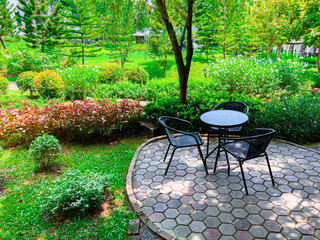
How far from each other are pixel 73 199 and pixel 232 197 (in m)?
2.00

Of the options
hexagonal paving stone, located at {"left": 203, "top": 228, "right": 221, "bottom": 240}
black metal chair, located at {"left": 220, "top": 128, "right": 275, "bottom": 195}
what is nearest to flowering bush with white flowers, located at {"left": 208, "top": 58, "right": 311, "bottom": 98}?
black metal chair, located at {"left": 220, "top": 128, "right": 275, "bottom": 195}

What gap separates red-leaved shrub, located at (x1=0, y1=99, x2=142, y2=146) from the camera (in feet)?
15.7

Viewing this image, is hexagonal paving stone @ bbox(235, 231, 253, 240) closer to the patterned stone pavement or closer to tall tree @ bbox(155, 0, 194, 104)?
the patterned stone pavement

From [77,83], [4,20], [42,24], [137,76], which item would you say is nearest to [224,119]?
[77,83]

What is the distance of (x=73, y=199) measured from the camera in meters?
2.86

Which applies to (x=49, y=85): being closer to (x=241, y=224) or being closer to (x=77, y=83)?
(x=77, y=83)

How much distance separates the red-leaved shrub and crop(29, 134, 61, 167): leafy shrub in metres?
0.95

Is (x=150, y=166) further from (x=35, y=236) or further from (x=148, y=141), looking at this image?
(x=35, y=236)

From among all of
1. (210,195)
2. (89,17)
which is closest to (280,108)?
(210,195)

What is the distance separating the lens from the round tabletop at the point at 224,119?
339 centimetres

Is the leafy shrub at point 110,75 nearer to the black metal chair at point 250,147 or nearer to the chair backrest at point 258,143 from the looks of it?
the black metal chair at point 250,147

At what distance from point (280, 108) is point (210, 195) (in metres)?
2.89

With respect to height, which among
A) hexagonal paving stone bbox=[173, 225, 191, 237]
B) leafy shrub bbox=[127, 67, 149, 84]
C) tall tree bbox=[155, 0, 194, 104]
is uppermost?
tall tree bbox=[155, 0, 194, 104]

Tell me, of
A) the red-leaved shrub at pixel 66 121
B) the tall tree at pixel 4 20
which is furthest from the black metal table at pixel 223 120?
the tall tree at pixel 4 20
